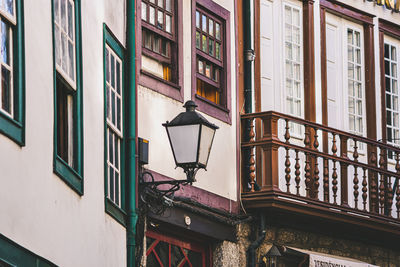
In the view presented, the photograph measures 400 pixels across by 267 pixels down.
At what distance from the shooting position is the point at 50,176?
9836 mm

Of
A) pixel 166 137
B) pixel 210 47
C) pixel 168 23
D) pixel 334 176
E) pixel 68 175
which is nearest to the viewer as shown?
pixel 68 175

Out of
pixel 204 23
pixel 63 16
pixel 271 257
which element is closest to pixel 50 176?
pixel 63 16

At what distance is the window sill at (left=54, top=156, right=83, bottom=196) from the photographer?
1008cm

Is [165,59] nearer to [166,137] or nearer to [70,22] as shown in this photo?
[166,137]

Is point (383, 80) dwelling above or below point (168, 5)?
above

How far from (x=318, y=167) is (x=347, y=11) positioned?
2.68 metres

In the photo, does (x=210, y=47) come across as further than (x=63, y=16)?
Yes

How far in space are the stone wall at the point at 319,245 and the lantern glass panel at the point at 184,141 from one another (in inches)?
141

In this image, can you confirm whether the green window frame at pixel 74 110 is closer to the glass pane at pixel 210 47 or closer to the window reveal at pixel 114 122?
the window reveal at pixel 114 122

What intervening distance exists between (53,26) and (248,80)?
7.05 metres

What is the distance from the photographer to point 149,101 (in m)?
14.2

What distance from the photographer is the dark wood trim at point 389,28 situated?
20050mm

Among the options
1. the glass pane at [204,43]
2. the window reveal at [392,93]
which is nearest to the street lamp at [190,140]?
the glass pane at [204,43]

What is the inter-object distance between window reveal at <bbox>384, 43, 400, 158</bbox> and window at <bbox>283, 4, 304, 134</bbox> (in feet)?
7.76
